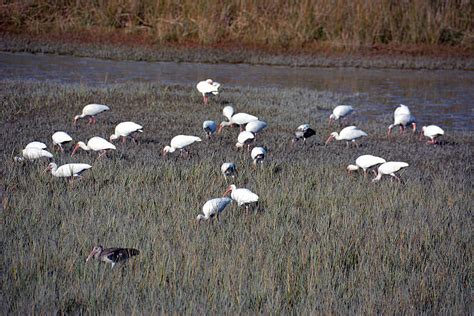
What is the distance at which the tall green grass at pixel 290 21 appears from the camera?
21.0 metres

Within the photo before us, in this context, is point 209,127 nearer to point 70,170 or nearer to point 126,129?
point 126,129

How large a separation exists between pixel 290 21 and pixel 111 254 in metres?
16.8

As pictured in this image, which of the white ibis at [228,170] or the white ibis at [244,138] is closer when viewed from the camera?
the white ibis at [228,170]

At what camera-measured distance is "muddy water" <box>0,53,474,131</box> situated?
14523 mm

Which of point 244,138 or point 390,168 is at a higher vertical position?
point 390,168

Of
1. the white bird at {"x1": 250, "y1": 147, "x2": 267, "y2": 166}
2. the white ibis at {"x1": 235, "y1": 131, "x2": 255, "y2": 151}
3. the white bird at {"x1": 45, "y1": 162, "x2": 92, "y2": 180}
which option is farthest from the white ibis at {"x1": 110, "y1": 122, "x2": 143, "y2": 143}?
the white bird at {"x1": 45, "y1": 162, "x2": 92, "y2": 180}

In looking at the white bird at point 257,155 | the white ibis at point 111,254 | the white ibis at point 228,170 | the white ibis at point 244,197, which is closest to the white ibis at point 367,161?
the white bird at point 257,155

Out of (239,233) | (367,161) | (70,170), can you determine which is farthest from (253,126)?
(239,233)

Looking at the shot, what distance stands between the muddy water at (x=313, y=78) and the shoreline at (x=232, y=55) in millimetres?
389

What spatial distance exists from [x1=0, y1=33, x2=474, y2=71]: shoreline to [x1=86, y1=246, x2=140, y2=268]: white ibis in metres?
14.8

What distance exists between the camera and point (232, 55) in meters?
20.0

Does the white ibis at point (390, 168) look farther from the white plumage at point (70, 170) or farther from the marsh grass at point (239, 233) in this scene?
the white plumage at point (70, 170)

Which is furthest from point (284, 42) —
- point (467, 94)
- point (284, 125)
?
point (284, 125)

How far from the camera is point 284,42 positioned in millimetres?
21031
